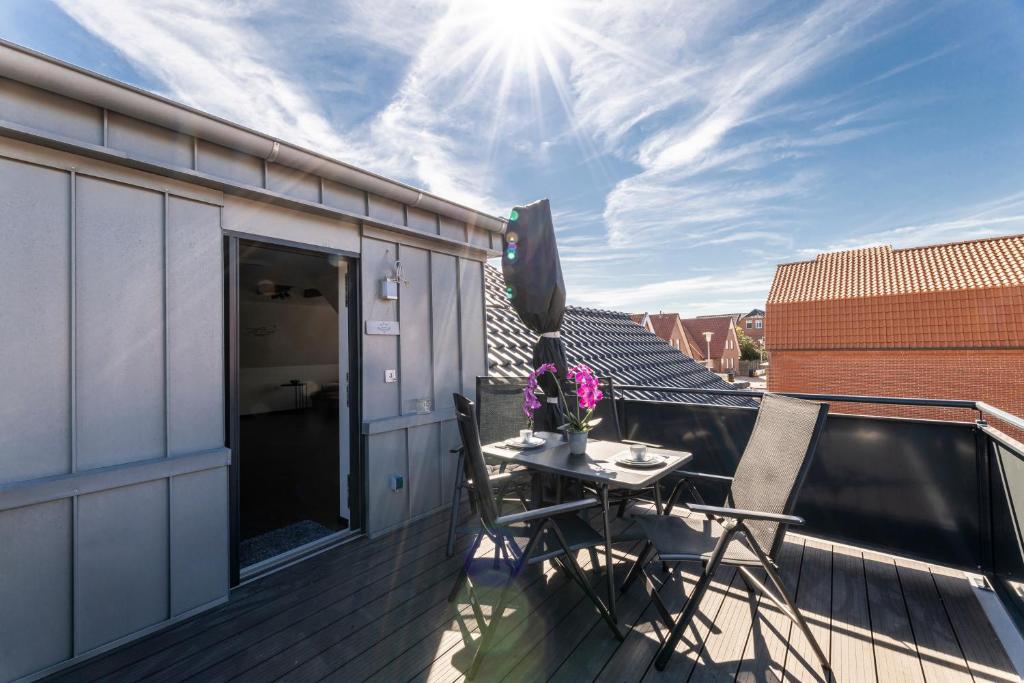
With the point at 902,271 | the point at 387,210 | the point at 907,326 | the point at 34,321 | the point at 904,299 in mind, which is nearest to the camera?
the point at 34,321

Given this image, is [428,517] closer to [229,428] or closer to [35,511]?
[229,428]

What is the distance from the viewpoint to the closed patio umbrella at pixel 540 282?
3338 mm

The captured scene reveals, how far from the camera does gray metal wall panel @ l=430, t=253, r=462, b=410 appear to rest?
13.5 feet

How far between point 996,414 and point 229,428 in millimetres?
4551

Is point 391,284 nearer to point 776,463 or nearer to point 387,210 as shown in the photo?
point 387,210

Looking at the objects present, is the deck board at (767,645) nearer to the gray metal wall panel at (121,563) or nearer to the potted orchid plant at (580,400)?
the potted orchid plant at (580,400)

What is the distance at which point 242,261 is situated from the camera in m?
5.62

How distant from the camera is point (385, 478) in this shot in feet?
11.8

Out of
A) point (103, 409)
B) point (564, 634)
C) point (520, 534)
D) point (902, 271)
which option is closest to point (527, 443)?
point (520, 534)

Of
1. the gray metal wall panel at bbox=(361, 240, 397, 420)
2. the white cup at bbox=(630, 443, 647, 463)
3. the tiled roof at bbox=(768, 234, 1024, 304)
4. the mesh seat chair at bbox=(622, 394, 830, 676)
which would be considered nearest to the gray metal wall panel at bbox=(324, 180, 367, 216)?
the gray metal wall panel at bbox=(361, 240, 397, 420)

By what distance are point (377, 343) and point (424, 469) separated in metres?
1.25

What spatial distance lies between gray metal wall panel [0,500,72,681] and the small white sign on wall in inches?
78.3

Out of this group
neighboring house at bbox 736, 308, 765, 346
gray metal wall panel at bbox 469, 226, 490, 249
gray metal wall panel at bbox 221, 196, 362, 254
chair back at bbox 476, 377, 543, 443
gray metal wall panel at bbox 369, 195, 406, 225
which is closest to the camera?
gray metal wall panel at bbox 221, 196, 362, 254

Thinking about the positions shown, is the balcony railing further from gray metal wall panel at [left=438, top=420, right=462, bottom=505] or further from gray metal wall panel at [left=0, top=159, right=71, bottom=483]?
gray metal wall panel at [left=0, top=159, right=71, bottom=483]
